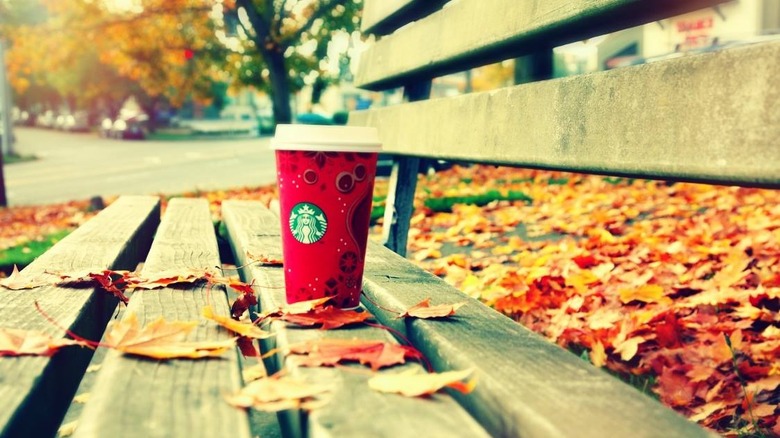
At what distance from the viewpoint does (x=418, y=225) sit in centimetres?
399

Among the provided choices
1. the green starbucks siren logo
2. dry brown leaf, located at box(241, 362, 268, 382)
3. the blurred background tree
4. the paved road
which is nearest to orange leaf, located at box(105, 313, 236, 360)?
the green starbucks siren logo

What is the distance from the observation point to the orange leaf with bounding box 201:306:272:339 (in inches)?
39.1

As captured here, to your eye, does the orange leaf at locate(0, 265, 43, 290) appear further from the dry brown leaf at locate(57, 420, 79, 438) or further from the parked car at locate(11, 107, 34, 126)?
the parked car at locate(11, 107, 34, 126)

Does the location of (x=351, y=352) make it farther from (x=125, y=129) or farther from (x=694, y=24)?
(x=125, y=129)

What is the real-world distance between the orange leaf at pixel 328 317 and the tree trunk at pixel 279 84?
10.4 metres

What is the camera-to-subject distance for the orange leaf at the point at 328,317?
3.30 ft

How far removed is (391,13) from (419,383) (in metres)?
1.57

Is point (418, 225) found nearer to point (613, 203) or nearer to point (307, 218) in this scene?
point (613, 203)

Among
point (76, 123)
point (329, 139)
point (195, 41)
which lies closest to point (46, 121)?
point (76, 123)

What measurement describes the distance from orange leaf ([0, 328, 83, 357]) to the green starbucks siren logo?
348mm

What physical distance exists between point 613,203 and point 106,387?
12.6ft

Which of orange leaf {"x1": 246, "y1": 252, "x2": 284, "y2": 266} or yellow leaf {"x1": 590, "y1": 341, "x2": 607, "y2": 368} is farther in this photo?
yellow leaf {"x1": 590, "y1": 341, "x2": 607, "y2": 368}

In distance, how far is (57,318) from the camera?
1.03 meters

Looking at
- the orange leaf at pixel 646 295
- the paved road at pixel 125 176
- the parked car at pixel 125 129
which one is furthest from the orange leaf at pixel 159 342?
the parked car at pixel 125 129
